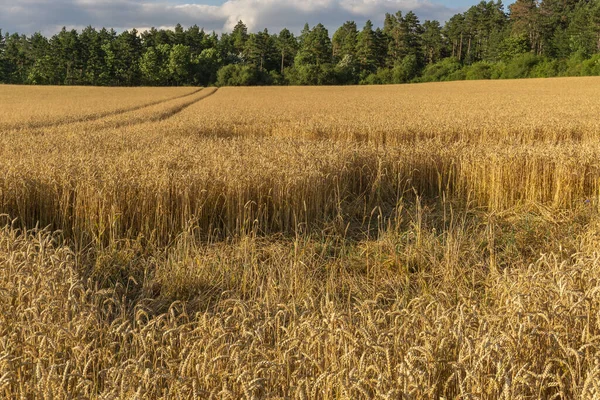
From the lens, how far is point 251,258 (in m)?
4.54

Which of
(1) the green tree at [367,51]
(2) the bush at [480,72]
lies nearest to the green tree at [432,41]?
(1) the green tree at [367,51]

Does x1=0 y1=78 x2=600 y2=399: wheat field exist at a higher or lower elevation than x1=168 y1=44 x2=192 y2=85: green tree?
lower

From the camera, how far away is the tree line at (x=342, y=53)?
67.9 metres

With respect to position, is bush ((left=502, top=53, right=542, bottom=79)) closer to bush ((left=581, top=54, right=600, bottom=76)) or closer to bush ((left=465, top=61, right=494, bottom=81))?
bush ((left=465, top=61, right=494, bottom=81))

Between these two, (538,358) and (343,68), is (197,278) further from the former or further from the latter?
(343,68)

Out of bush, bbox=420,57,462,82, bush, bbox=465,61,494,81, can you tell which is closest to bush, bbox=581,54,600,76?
bush, bbox=465,61,494,81

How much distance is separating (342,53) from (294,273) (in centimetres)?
8815

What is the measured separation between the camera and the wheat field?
2.29m

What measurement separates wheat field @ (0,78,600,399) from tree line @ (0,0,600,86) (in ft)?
184

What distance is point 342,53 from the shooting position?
3452 inches

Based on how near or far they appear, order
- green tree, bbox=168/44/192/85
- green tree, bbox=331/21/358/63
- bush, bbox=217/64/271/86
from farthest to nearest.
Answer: green tree, bbox=331/21/358/63
green tree, bbox=168/44/192/85
bush, bbox=217/64/271/86

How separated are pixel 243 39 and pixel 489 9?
1893 inches

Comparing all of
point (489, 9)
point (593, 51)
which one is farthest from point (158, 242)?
point (489, 9)

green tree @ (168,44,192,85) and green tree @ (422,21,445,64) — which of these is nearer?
green tree @ (168,44,192,85)
